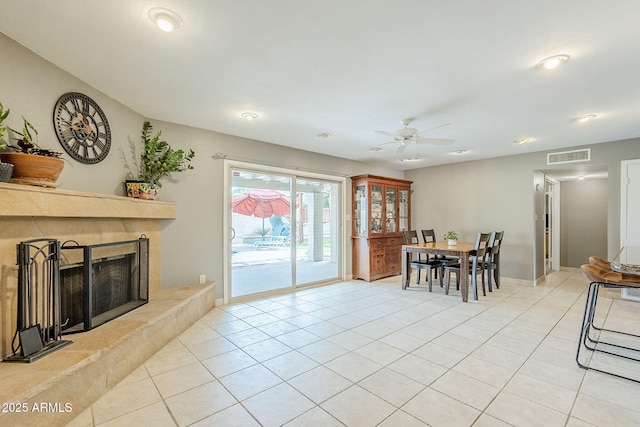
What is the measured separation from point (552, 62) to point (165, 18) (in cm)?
277

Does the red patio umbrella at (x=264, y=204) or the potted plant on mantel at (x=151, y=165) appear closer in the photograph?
Result: the potted plant on mantel at (x=151, y=165)

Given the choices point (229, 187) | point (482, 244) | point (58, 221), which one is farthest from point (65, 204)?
point (482, 244)

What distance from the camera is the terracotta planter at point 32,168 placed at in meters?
1.91

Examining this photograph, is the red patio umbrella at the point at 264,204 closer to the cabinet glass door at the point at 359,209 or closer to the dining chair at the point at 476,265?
the cabinet glass door at the point at 359,209

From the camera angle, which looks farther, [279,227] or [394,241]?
[394,241]

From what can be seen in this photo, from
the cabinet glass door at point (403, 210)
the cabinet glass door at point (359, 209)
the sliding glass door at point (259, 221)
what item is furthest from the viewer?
the cabinet glass door at point (403, 210)

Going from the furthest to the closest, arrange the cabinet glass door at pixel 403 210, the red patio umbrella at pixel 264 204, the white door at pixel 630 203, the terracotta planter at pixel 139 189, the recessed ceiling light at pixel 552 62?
the cabinet glass door at pixel 403 210, the red patio umbrella at pixel 264 204, the white door at pixel 630 203, the terracotta planter at pixel 139 189, the recessed ceiling light at pixel 552 62

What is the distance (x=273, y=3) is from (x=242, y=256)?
6.23 metres

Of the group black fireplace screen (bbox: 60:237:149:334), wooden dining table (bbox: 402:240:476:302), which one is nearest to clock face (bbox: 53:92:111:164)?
black fireplace screen (bbox: 60:237:149:334)

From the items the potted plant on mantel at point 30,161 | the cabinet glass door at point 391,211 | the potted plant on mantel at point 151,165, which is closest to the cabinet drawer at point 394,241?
the cabinet glass door at point 391,211

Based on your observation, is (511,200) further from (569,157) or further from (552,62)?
(552,62)

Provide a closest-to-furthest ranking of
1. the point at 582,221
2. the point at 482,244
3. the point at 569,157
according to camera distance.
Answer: the point at 482,244, the point at 569,157, the point at 582,221

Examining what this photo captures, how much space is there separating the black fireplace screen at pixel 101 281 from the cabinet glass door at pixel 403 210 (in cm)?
512

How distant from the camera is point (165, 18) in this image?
5.77ft
